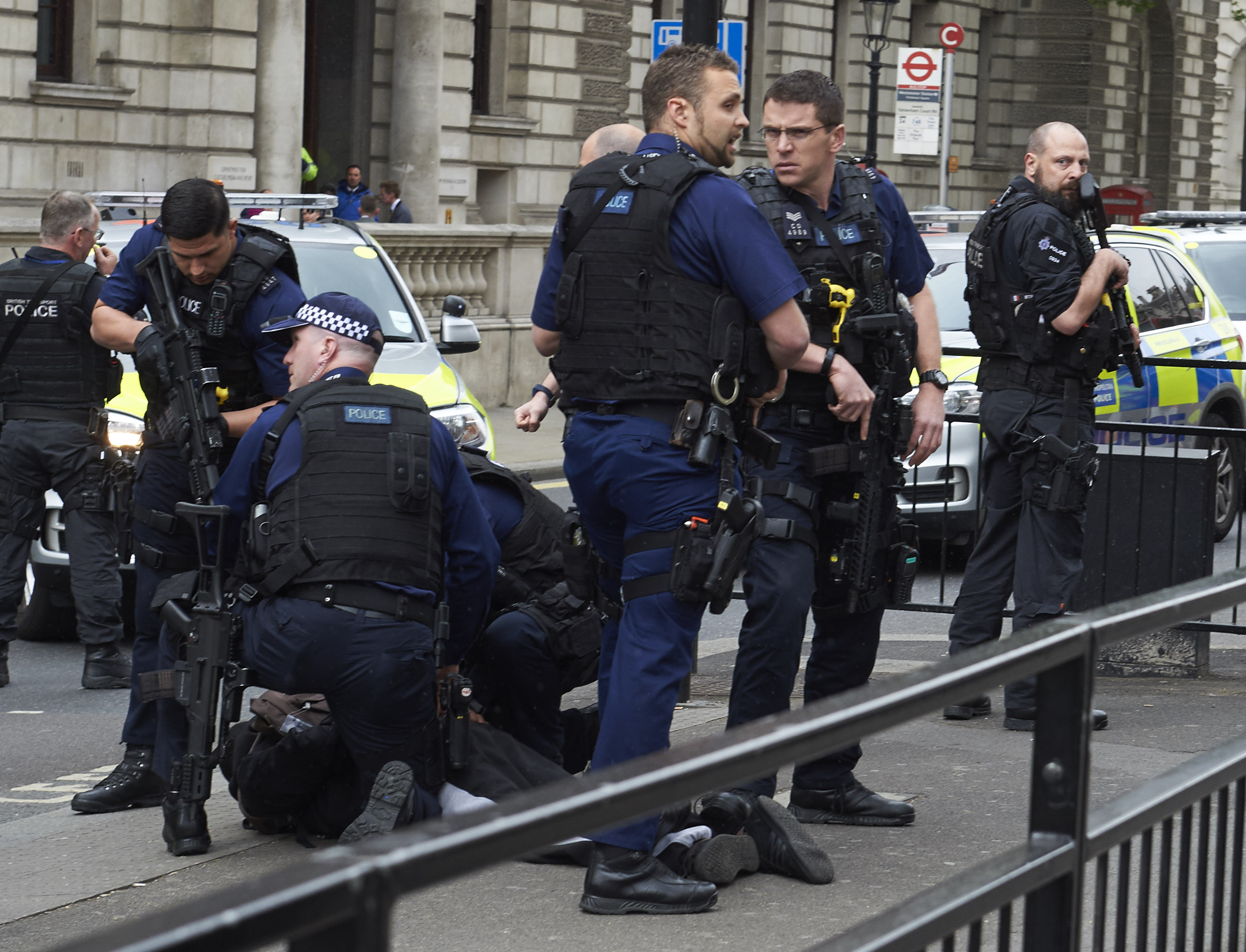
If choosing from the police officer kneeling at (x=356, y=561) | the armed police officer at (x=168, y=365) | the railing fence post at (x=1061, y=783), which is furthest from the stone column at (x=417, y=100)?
the railing fence post at (x=1061, y=783)

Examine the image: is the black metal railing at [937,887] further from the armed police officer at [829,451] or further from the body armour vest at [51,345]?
the body armour vest at [51,345]

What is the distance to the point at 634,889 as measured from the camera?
3701 mm

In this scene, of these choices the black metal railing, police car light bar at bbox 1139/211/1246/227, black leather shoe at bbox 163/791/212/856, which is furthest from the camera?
police car light bar at bbox 1139/211/1246/227

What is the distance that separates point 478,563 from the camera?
4516 millimetres

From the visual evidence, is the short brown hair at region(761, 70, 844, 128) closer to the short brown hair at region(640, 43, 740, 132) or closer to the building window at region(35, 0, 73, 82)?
the short brown hair at region(640, 43, 740, 132)

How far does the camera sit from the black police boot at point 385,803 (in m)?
4.11

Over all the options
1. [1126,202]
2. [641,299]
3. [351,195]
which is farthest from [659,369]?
[1126,202]

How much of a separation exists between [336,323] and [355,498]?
55 centimetres

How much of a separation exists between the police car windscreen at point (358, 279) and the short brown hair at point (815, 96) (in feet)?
16.9

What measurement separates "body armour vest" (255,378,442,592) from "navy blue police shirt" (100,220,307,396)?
755mm

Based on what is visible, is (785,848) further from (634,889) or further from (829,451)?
(829,451)

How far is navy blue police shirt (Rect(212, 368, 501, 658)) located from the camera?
4352mm

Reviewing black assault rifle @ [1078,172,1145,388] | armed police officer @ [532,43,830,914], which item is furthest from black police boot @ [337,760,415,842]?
black assault rifle @ [1078,172,1145,388]

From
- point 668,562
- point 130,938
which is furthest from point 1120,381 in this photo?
point 130,938
